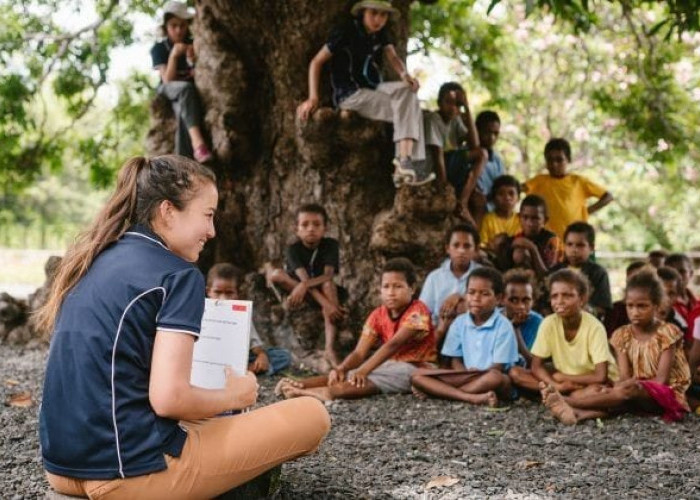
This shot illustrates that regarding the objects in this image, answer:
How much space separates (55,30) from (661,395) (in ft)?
27.6

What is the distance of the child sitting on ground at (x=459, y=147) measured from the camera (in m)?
7.40

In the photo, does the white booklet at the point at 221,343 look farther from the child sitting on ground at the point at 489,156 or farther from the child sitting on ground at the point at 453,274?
the child sitting on ground at the point at 489,156

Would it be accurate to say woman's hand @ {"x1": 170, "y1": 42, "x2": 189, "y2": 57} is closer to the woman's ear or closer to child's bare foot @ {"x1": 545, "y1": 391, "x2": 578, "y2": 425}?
child's bare foot @ {"x1": 545, "y1": 391, "x2": 578, "y2": 425}

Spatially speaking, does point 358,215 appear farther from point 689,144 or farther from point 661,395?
point 689,144

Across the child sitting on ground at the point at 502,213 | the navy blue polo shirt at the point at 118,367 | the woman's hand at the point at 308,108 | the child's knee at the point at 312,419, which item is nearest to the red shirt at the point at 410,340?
the child sitting on ground at the point at 502,213

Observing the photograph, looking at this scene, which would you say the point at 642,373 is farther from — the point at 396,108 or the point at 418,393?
the point at 396,108

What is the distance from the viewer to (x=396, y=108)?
648 cm

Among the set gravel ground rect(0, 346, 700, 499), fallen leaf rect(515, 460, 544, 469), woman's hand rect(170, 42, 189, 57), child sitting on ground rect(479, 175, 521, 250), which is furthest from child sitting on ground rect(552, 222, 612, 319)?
woman's hand rect(170, 42, 189, 57)

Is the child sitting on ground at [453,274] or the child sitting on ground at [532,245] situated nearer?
the child sitting on ground at [453,274]

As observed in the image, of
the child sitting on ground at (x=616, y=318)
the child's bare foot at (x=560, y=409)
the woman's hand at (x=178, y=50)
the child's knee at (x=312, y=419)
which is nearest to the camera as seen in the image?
the child's knee at (x=312, y=419)

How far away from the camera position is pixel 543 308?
23.3 ft

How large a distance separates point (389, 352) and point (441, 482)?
212 cm

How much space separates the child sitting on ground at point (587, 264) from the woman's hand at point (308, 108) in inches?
98.1

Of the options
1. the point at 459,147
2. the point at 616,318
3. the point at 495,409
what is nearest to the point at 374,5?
the point at 459,147
